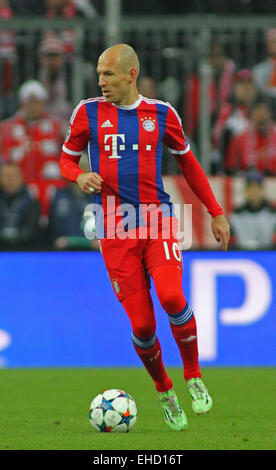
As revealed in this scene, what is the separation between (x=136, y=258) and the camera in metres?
7.34

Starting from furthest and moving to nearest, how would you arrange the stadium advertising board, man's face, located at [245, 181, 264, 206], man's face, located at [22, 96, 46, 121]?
man's face, located at [22, 96, 46, 121]
man's face, located at [245, 181, 264, 206]
the stadium advertising board

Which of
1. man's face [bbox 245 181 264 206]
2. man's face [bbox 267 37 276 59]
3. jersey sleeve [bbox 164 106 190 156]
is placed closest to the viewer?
jersey sleeve [bbox 164 106 190 156]

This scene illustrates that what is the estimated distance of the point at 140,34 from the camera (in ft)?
43.6

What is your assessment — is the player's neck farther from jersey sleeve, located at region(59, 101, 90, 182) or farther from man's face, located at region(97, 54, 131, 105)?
jersey sleeve, located at region(59, 101, 90, 182)

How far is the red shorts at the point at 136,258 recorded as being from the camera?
7.29 metres

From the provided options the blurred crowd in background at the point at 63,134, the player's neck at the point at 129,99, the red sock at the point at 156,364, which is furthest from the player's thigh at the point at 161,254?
the blurred crowd in background at the point at 63,134

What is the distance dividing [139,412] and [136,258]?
5.51 ft

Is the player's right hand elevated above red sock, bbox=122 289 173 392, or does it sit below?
above

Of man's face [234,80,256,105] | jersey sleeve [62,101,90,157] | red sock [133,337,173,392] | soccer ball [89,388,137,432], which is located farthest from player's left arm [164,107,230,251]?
man's face [234,80,256,105]

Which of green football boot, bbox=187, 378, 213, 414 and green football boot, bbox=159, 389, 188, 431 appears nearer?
green football boot, bbox=187, 378, 213, 414

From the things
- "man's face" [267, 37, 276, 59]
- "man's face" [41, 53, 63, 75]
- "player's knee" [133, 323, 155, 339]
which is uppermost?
"man's face" [267, 37, 276, 59]

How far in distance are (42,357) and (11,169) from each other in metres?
2.40

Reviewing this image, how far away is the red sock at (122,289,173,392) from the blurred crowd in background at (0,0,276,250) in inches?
208

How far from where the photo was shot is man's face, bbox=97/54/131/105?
23.9 feet
